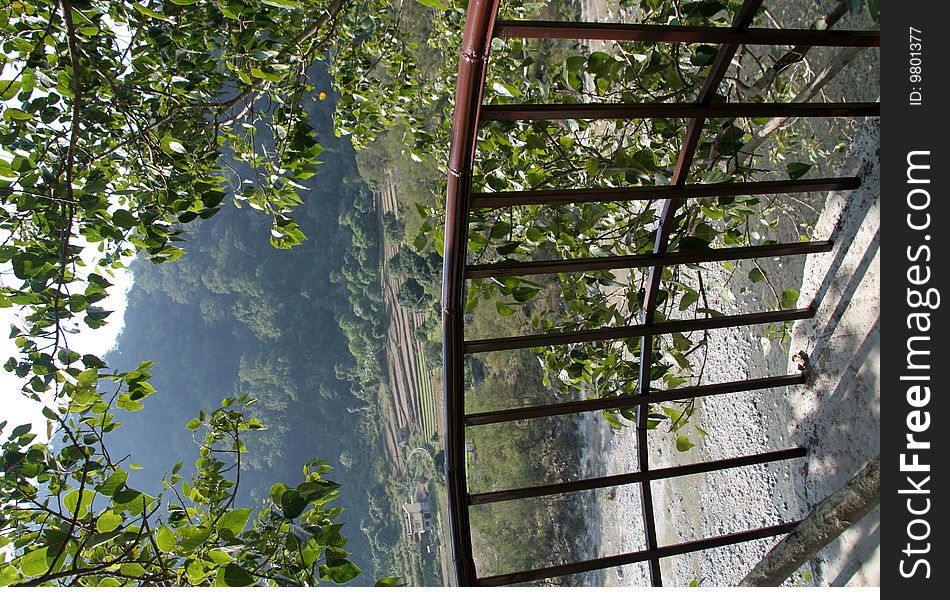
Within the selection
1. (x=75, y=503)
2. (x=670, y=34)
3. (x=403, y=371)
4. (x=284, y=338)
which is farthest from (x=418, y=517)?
(x=670, y=34)

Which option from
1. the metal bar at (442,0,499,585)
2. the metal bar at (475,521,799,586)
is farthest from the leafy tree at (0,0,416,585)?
the metal bar at (475,521,799,586)

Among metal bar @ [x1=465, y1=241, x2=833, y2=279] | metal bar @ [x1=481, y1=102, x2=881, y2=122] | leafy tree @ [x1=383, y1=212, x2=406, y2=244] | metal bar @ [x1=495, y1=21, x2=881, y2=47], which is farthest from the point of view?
leafy tree @ [x1=383, y1=212, x2=406, y2=244]

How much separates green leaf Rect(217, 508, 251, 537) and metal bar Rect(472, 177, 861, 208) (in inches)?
28.3

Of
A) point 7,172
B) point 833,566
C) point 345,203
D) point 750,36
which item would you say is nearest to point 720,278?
point 833,566

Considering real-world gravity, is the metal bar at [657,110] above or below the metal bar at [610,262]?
above

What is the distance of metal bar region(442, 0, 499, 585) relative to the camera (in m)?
0.91

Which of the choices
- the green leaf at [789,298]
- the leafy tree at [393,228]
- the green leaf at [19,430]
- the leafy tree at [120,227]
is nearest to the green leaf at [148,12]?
the leafy tree at [120,227]

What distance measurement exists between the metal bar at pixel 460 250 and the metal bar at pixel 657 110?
4 centimetres

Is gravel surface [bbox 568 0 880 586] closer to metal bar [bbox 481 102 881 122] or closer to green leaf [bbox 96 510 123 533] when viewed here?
metal bar [bbox 481 102 881 122]

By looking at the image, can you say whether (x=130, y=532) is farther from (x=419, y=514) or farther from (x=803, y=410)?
(x=419, y=514)

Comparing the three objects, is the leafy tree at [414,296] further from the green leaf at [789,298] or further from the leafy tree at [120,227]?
the green leaf at [789,298]

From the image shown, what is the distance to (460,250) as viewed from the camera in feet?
3.92

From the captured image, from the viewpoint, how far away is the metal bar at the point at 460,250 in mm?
911
